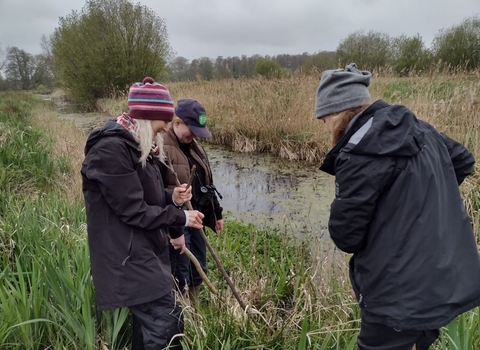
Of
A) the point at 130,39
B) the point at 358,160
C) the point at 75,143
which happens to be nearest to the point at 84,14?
the point at 130,39

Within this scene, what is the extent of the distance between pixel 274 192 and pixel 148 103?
4350 mm

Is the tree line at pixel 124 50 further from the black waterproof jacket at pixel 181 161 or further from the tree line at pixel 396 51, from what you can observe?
the black waterproof jacket at pixel 181 161

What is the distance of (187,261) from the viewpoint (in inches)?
Result: 102

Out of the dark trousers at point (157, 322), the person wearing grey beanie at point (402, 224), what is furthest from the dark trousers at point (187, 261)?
the person wearing grey beanie at point (402, 224)

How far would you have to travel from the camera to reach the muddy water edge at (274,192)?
15.3ft

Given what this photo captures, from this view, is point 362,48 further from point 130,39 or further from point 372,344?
point 372,344

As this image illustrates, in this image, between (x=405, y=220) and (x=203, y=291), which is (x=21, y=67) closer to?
(x=203, y=291)

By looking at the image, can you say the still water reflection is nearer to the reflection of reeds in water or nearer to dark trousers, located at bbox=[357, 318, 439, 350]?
the reflection of reeds in water

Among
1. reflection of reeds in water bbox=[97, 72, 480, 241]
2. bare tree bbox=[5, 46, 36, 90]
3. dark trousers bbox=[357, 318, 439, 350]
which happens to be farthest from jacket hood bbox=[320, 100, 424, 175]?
bare tree bbox=[5, 46, 36, 90]

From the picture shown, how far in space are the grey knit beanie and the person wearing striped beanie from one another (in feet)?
2.62

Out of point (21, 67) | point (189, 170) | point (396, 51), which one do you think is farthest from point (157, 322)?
point (21, 67)

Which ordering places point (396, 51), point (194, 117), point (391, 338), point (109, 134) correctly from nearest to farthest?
point (391, 338), point (109, 134), point (194, 117), point (396, 51)

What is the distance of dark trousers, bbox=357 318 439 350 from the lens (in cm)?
138

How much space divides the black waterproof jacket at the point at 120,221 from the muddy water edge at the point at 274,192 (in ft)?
7.83
